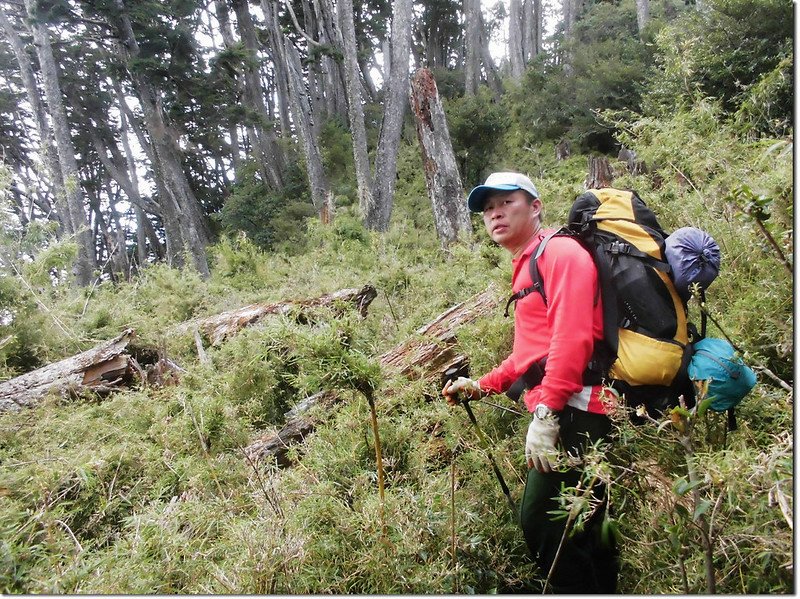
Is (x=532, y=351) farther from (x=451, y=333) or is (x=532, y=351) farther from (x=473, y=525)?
(x=451, y=333)

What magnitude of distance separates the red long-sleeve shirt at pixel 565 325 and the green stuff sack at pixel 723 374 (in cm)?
36

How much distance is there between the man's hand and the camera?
7.48 ft

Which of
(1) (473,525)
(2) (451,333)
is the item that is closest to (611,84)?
(2) (451,333)

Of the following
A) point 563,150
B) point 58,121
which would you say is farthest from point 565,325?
point 58,121

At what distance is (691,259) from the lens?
5.47 ft

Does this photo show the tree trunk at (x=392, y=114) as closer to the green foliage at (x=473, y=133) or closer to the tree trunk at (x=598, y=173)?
the green foliage at (x=473, y=133)

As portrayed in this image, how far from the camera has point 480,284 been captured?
16.6 feet

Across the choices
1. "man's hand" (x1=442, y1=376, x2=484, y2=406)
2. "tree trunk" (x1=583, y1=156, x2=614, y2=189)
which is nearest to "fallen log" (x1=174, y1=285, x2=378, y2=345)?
"man's hand" (x1=442, y1=376, x2=484, y2=406)

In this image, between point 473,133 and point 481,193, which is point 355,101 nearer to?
point 473,133

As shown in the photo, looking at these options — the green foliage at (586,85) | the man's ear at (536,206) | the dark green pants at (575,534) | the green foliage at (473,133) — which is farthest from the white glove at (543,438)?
the green foliage at (473,133)

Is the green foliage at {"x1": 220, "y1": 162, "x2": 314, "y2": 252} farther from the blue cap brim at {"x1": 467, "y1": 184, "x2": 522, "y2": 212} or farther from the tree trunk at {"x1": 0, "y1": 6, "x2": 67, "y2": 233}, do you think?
the blue cap brim at {"x1": 467, "y1": 184, "x2": 522, "y2": 212}

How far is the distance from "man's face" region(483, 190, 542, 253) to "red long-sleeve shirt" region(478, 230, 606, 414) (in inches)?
7.1

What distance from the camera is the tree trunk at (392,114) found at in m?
10.2

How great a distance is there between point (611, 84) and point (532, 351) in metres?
12.6
